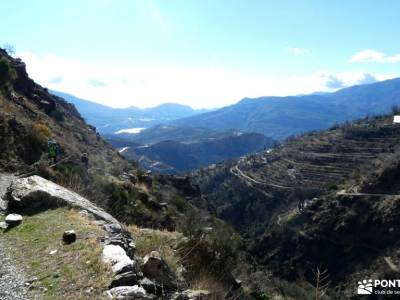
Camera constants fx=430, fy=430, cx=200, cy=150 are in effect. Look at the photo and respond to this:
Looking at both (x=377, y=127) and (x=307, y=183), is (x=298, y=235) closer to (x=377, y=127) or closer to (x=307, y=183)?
(x=307, y=183)

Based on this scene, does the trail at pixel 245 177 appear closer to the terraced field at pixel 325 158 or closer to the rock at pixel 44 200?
the terraced field at pixel 325 158

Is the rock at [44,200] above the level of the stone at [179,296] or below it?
above

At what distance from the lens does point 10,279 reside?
7.00 metres

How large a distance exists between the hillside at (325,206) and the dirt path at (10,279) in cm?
4532

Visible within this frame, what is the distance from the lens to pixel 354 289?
50312 millimetres

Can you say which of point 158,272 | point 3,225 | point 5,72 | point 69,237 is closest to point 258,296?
point 158,272

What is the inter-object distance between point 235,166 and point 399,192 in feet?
258

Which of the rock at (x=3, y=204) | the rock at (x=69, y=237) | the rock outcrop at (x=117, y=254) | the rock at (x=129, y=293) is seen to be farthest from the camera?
the rock at (x=3, y=204)

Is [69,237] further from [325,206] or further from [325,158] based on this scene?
[325,158]

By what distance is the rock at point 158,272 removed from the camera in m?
6.78

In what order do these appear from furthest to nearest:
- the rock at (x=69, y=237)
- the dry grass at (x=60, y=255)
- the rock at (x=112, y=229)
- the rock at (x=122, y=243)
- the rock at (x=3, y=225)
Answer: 1. the rock at (x=3, y=225)
2. the rock at (x=112, y=229)
3. the rock at (x=69, y=237)
4. the rock at (x=122, y=243)
5. the dry grass at (x=60, y=255)

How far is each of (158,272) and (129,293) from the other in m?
1.19

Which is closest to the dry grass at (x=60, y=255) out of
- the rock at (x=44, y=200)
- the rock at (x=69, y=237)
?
the rock at (x=69, y=237)

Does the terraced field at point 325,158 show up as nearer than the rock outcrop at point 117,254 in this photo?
No
